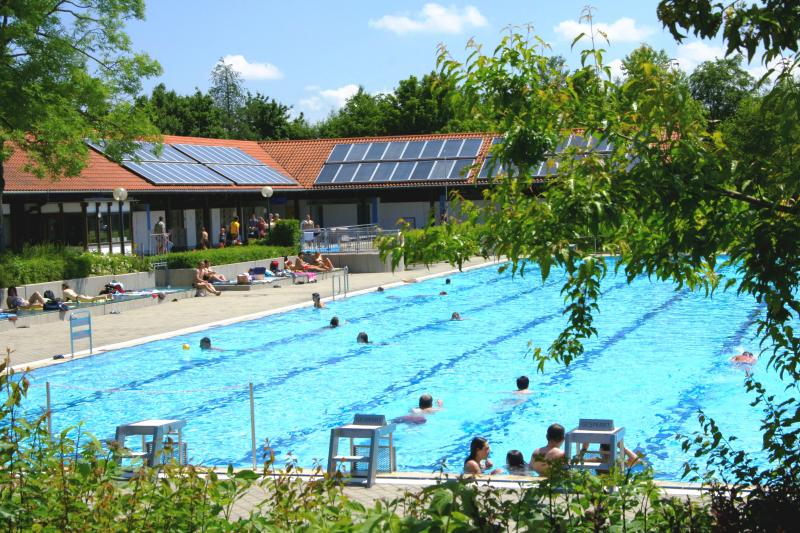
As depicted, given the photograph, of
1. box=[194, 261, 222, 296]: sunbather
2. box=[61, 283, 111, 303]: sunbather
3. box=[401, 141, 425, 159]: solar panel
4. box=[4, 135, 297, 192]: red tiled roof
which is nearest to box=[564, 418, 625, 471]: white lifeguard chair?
box=[61, 283, 111, 303]: sunbather

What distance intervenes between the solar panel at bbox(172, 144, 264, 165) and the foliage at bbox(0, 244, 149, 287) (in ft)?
38.2

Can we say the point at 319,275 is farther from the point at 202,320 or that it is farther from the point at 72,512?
the point at 72,512

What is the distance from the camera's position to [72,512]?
4.34 meters

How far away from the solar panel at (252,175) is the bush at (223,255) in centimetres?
585

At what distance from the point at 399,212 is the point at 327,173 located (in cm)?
419

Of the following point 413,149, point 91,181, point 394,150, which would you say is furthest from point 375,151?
point 91,181

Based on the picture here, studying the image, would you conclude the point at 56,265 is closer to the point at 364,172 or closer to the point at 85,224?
the point at 85,224

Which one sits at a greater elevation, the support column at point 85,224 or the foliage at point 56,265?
the support column at point 85,224

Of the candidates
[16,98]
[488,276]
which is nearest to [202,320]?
[16,98]

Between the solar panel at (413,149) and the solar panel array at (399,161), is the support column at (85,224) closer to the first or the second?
the solar panel array at (399,161)

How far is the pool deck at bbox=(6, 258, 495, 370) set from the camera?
1975 cm

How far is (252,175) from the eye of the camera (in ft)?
144

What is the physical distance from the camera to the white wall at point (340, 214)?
48.7 meters

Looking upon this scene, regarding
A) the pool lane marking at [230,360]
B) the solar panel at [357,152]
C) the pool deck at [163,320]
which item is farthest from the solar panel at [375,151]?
the pool lane marking at [230,360]
